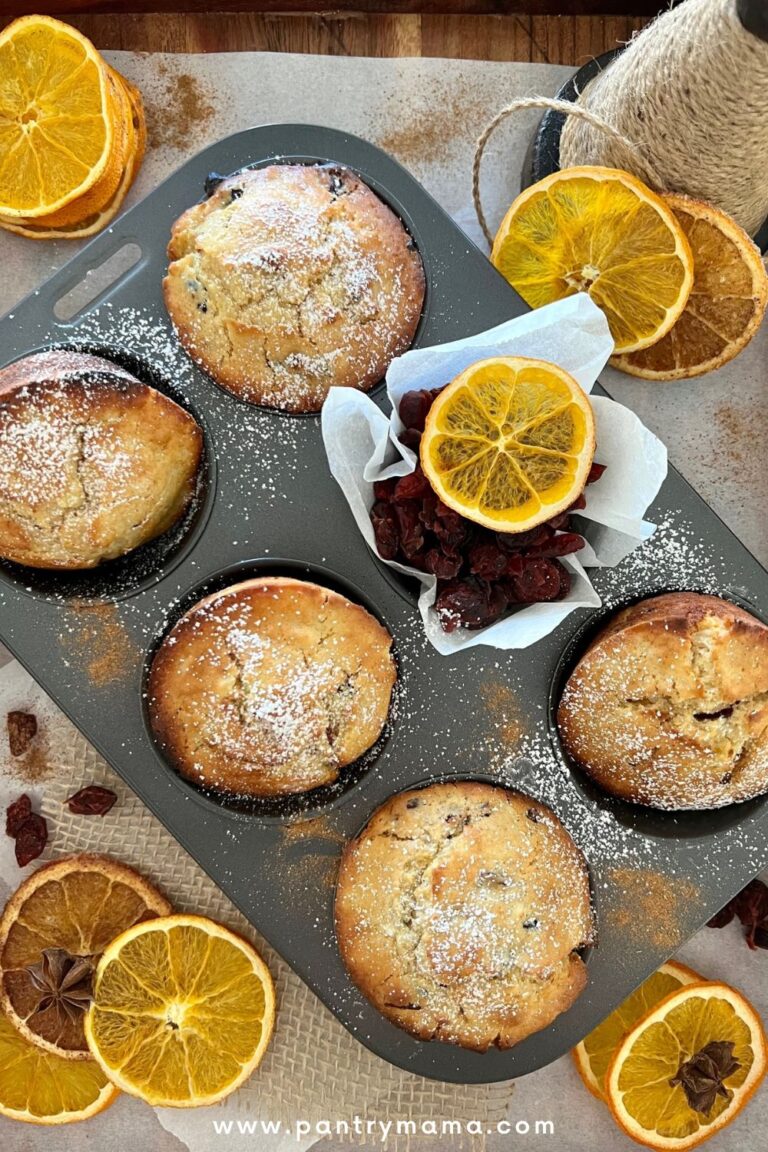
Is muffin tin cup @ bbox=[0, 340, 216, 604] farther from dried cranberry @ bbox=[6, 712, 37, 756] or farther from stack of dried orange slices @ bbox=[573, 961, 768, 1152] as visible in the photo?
stack of dried orange slices @ bbox=[573, 961, 768, 1152]

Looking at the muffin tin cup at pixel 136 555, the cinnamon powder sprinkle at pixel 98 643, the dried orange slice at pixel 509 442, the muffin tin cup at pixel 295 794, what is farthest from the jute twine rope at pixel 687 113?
the cinnamon powder sprinkle at pixel 98 643

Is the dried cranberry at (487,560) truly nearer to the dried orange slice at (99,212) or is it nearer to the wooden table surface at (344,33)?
the dried orange slice at (99,212)

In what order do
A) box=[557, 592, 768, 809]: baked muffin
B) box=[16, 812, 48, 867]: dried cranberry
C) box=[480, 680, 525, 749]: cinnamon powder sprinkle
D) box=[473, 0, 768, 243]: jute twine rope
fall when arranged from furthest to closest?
1. box=[16, 812, 48, 867]: dried cranberry
2. box=[480, 680, 525, 749]: cinnamon powder sprinkle
3. box=[557, 592, 768, 809]: baked muffin
4. box=[473, 0, 768, 243]: jute twine rope

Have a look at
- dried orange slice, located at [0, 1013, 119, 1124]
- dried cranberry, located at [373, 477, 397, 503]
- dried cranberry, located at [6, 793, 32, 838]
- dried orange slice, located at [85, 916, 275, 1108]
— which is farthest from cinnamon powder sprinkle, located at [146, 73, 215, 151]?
dried orange slice, located at [0, 1013, 119, 1124]

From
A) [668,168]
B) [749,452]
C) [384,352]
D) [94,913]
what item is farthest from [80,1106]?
[668,168]

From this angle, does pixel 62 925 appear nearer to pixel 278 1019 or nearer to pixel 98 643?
pixel 278 1019

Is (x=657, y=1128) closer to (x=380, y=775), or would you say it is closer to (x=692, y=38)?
(x=380, y=775)

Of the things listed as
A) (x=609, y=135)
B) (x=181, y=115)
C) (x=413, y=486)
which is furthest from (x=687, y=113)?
(x=181, y=115)
